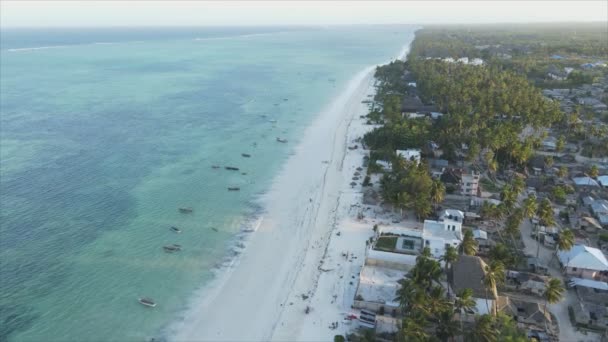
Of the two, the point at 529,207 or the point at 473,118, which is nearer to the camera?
the point at 529,207

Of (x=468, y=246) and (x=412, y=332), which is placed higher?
→ (x=468, y=246)

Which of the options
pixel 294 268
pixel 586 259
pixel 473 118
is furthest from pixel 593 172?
pixel 294 268

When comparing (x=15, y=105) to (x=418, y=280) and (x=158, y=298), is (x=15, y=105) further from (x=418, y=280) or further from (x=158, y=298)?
(x=418, y=280)

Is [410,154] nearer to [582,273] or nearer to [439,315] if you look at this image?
[582,273]

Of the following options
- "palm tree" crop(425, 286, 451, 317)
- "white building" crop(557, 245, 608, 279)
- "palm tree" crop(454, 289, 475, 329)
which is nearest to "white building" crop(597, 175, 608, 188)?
"white building" crop(557, 245, 608, 279)

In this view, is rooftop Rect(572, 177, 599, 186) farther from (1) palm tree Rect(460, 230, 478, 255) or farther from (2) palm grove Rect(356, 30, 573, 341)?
(1) palm tree Rect(460, 230, 478, 255)

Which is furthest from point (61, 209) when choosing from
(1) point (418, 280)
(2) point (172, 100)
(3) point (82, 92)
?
(3) point (82, 92)

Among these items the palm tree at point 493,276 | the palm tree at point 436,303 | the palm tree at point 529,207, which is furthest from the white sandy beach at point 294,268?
the palm tree at point 529,207
